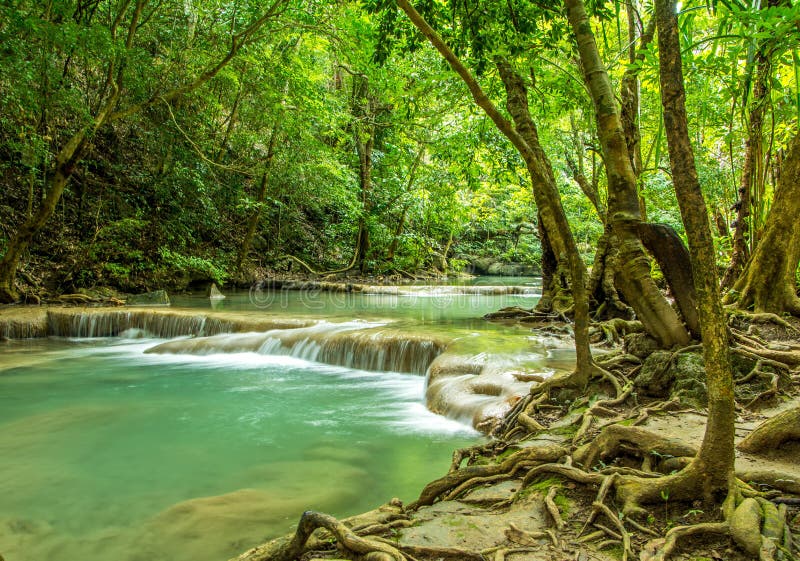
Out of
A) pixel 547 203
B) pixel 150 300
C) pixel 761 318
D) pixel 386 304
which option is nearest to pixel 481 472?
pixel 547 203

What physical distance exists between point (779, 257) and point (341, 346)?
20.5 feet

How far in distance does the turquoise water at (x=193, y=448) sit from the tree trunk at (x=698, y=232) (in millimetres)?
2448

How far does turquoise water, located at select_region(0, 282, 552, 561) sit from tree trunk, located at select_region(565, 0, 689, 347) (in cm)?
195

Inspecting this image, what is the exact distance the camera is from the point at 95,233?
13781 millimetres

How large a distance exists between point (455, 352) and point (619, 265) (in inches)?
120

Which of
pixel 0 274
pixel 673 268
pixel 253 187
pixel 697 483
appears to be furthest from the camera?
pixel 253 187

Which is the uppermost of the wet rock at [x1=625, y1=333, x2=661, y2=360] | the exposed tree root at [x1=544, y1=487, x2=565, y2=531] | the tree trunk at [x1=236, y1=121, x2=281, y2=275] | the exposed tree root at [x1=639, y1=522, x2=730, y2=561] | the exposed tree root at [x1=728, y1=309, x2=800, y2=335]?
the tree trunk at [x1=236, y1=121, x2=281, y2=275]

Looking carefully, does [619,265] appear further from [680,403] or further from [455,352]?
[455,352]

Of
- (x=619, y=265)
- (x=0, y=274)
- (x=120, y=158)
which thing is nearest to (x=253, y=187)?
(x=120, y=158)

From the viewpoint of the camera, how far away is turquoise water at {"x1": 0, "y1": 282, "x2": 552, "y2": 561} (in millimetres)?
3299

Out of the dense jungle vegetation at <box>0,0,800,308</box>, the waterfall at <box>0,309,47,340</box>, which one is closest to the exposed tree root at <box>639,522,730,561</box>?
the dense jungle vegetation at <box>0,0,800,308</box>

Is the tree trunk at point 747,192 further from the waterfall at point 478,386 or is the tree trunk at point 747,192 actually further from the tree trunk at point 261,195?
the tree trunk at point 261,195

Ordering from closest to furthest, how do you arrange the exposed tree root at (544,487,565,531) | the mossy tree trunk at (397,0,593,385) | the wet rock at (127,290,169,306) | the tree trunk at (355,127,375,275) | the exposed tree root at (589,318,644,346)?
1. the exposed tree root at (544,487,565,531)
2. the mossy tree trunk at (397,0,593,385)
3. the exposed tree root at (589,318,644,346)
4. the wet rock at (127,290,169,306)
5. the tree trunk at (355,127,375,275)

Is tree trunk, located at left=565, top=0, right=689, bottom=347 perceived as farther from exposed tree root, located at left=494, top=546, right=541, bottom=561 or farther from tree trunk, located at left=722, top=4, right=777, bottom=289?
tree trunk, located at left=722, top=4, right=777, bottom=289
